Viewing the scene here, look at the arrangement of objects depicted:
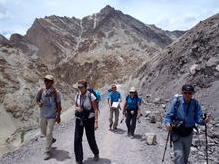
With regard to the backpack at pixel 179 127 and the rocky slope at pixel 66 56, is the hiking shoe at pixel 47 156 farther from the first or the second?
the rocky slope at pixel 66 56

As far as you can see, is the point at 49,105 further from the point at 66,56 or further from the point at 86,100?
the point at 66,56

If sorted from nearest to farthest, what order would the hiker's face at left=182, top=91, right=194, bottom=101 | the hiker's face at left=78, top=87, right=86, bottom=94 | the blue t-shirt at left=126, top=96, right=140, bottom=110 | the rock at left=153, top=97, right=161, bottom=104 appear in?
the hiker's face at left=182, top=91, right=194, bottom=101
the hiker's face at left=78, top=87, right=86, bottom=94
the blue t-shirt at left=126, top=96, right=140, bottom=110
the rock at left=153, top=97, right=161, bottom=104

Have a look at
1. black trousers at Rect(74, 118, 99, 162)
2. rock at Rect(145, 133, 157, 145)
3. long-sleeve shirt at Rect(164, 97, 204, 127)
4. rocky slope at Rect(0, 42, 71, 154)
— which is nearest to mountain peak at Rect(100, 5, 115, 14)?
rocky slope at Rect(0, 42, 71, 154)

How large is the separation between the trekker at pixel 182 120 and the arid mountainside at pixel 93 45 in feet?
179

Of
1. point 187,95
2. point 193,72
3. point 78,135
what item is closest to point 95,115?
point 78,135

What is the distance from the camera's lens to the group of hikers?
7.39 meters

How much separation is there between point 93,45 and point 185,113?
99.4m

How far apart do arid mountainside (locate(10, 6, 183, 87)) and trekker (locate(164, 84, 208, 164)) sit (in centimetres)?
5470

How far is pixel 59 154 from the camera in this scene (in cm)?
1094

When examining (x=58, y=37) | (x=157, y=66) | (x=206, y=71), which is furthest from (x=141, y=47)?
(x=206, y=71)

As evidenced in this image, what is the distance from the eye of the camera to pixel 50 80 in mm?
10016

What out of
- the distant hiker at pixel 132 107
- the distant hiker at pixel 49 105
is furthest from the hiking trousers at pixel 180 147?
the distant hiker at pixel 132 107

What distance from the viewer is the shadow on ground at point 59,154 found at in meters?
10.5

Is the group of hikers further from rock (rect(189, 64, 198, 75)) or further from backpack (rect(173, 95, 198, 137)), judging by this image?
rock (rect(189, 64, 198, 75))
